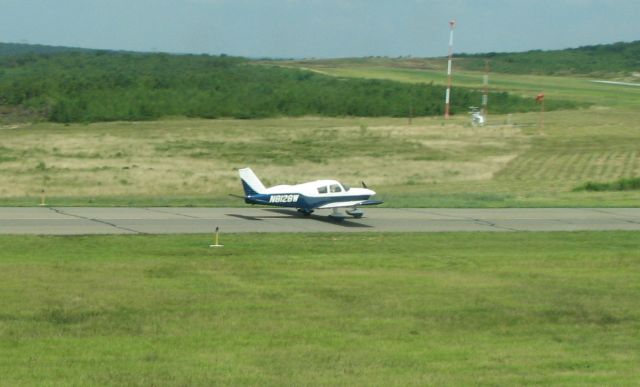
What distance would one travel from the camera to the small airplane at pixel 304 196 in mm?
37406

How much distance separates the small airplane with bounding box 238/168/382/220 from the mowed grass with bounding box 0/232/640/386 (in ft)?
15.3

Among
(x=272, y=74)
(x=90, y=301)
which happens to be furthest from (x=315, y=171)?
(x=272, y=74)

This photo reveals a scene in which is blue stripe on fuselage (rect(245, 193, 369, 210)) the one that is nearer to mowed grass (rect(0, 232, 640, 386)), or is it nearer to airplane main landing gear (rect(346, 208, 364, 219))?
airplane main landing gear (rect(346, 208, 364, 219))

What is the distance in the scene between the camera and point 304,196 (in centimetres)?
3744

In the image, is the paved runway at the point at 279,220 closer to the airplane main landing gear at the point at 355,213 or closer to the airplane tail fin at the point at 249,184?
the airplane main landing gear at the point at 355,213

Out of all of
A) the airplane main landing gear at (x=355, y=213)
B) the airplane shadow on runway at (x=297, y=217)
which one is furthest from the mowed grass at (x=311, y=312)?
the airplane main landing gear at (x=355, y=213)

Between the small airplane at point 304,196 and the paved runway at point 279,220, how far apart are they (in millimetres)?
589

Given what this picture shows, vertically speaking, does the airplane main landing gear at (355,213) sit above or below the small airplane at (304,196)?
below

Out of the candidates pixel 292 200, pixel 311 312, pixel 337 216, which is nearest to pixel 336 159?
pixel 337 216

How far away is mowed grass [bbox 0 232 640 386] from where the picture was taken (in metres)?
16.3

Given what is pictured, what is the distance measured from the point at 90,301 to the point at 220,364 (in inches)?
234

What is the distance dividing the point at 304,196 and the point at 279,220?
1.27m

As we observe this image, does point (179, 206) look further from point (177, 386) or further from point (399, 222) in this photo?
point (177, 386)

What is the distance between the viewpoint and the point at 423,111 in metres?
108
